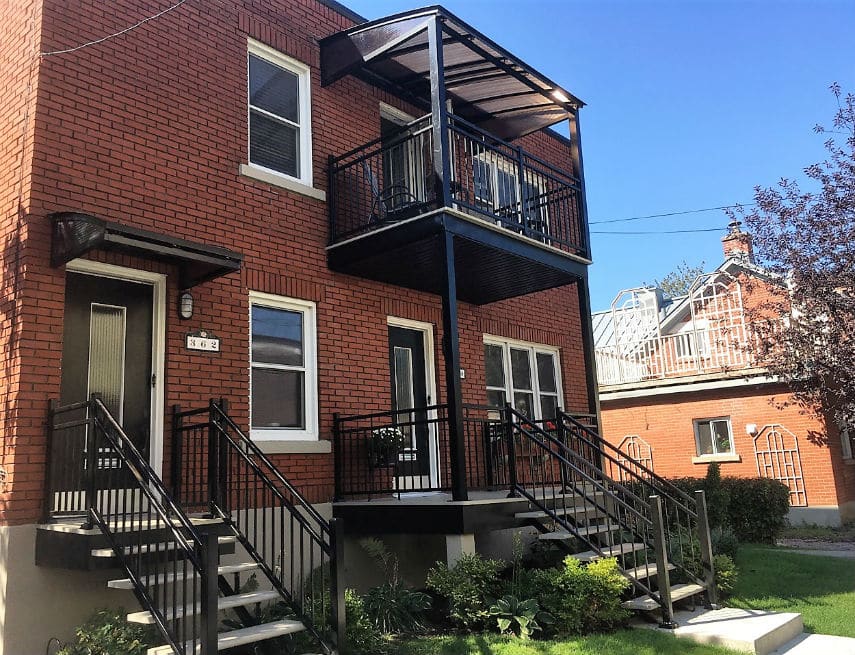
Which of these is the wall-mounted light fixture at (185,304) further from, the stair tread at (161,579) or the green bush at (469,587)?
the green bush at (469,587)

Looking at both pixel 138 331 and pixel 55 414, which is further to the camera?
pixel 138 331

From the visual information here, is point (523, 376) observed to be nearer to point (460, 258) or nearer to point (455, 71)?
point (460, 258)

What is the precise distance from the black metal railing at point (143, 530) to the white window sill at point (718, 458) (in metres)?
15.0

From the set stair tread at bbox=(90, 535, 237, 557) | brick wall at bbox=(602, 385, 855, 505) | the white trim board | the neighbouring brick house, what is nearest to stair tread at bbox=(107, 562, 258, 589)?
stair tread at bbox=(90, 535, 237, 557)

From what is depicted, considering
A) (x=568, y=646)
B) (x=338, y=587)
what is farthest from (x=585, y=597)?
(x=338, y=587)

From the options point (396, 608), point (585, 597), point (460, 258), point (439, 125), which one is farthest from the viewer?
point (460, 258)

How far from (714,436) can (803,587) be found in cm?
966

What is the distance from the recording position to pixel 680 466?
1836cm

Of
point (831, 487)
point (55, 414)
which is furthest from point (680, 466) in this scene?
point (55, 414)

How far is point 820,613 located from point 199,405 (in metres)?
6.73

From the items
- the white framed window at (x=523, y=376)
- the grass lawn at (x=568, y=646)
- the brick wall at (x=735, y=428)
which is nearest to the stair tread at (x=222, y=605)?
the grass lawn at (x=568, y=646)

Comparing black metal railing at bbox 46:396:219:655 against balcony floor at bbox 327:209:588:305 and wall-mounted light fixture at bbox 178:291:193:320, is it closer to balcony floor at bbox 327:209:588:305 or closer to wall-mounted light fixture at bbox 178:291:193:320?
wall-mounted light fixture at bbox 178:291:193:320

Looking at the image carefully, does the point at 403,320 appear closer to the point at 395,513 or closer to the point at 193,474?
the point at 395,513

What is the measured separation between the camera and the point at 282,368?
8102 millimetres
